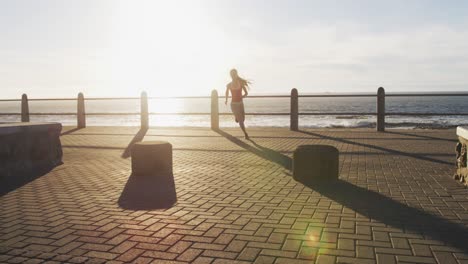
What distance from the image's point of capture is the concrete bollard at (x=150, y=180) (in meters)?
5.72

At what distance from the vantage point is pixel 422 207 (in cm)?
527

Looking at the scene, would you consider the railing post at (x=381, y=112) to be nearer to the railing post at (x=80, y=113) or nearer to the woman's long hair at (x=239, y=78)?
the woman's long hair at (x=239, y=78)

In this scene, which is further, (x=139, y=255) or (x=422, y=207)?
(x=422, y=207)

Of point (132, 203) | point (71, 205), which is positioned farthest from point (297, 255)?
point (71, 205)

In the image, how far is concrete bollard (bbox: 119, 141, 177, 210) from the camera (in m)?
5.72

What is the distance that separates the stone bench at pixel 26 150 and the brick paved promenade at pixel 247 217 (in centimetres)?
43

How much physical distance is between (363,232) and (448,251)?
0.79 meters

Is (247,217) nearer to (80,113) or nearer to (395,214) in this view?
(395,214)

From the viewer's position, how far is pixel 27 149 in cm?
832

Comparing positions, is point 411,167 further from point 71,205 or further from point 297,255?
point 71,205

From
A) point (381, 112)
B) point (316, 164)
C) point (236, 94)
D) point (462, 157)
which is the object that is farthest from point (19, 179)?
point (381, 112)

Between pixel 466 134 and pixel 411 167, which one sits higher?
pixel 466 134

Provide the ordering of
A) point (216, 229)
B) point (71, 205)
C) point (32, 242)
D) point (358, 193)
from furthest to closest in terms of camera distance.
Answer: point (358, 193) < point (71, 205) < point (216, 229) < point (32, 242)

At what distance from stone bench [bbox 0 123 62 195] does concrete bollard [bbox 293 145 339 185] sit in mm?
4511
